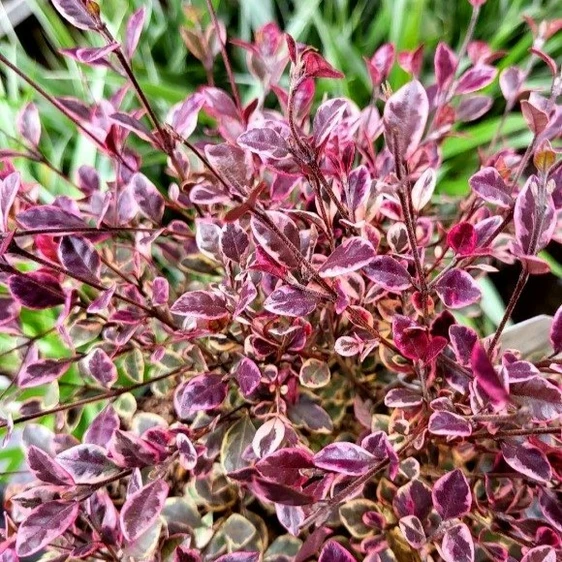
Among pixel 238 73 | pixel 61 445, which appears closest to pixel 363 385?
pixel 61 445

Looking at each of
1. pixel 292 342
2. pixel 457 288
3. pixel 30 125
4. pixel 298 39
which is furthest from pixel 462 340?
pixel 298 39

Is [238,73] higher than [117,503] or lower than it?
higher

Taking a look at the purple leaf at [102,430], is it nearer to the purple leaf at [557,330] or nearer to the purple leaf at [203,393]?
the purple leaf at [203,393]

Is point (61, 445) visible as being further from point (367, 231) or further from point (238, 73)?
point (238, 73)

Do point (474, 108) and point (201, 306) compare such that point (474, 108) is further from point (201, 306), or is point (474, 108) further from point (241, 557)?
point (241, 557)

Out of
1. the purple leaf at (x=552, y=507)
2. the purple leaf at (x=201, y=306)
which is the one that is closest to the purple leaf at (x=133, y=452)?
the purple leaf at (x=201, y=306)

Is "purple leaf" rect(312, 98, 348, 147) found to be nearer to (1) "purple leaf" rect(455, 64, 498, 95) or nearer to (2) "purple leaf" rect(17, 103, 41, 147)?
(1) "purple leaf" rect(455, 64, 498, 95)
